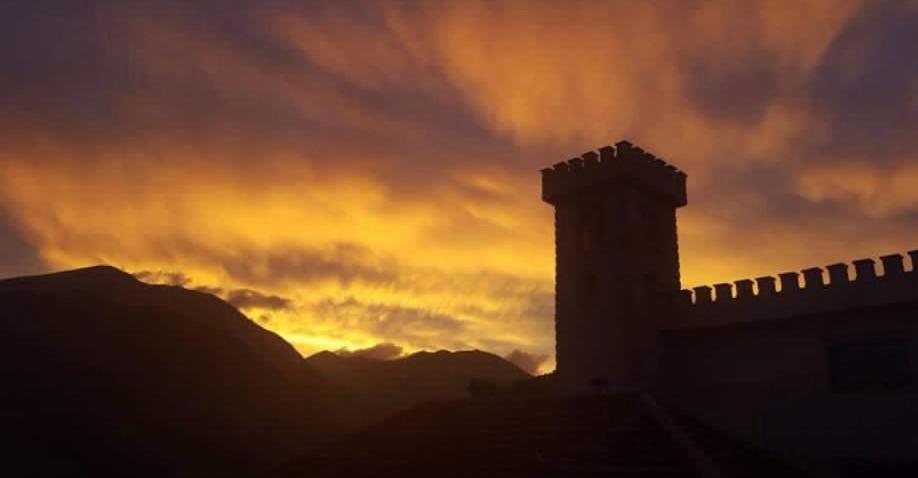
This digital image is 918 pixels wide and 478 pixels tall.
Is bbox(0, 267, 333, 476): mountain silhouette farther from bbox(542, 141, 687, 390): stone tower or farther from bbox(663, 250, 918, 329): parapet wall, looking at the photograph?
bbox(663, 250, 918, 329): parapet wall

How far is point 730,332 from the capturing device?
24.9 metres

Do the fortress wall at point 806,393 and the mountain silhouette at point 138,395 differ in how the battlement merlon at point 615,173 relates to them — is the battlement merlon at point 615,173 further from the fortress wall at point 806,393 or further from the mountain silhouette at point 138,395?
the mountain silhouette at point 138,395

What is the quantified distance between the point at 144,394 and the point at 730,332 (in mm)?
69970

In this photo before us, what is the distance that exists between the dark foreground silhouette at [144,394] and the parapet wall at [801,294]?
115 ft

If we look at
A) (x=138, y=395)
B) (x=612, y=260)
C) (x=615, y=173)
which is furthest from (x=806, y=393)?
(x=138, y=395)

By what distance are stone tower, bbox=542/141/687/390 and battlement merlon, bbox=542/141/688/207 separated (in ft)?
0.16

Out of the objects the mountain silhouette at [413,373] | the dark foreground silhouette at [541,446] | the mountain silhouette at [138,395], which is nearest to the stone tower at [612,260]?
the dark foreground silhouette at [541,446]

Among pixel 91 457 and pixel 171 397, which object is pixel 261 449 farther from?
pixel 91 457

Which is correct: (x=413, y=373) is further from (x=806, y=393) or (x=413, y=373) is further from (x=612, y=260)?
(x=806, y=393)

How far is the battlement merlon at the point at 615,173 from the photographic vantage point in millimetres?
29239

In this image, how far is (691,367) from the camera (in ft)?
85.7

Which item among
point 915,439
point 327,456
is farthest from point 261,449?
point 915,439

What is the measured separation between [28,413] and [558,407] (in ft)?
200

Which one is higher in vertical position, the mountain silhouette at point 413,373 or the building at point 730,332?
the mountain silhouette at point 413,373
